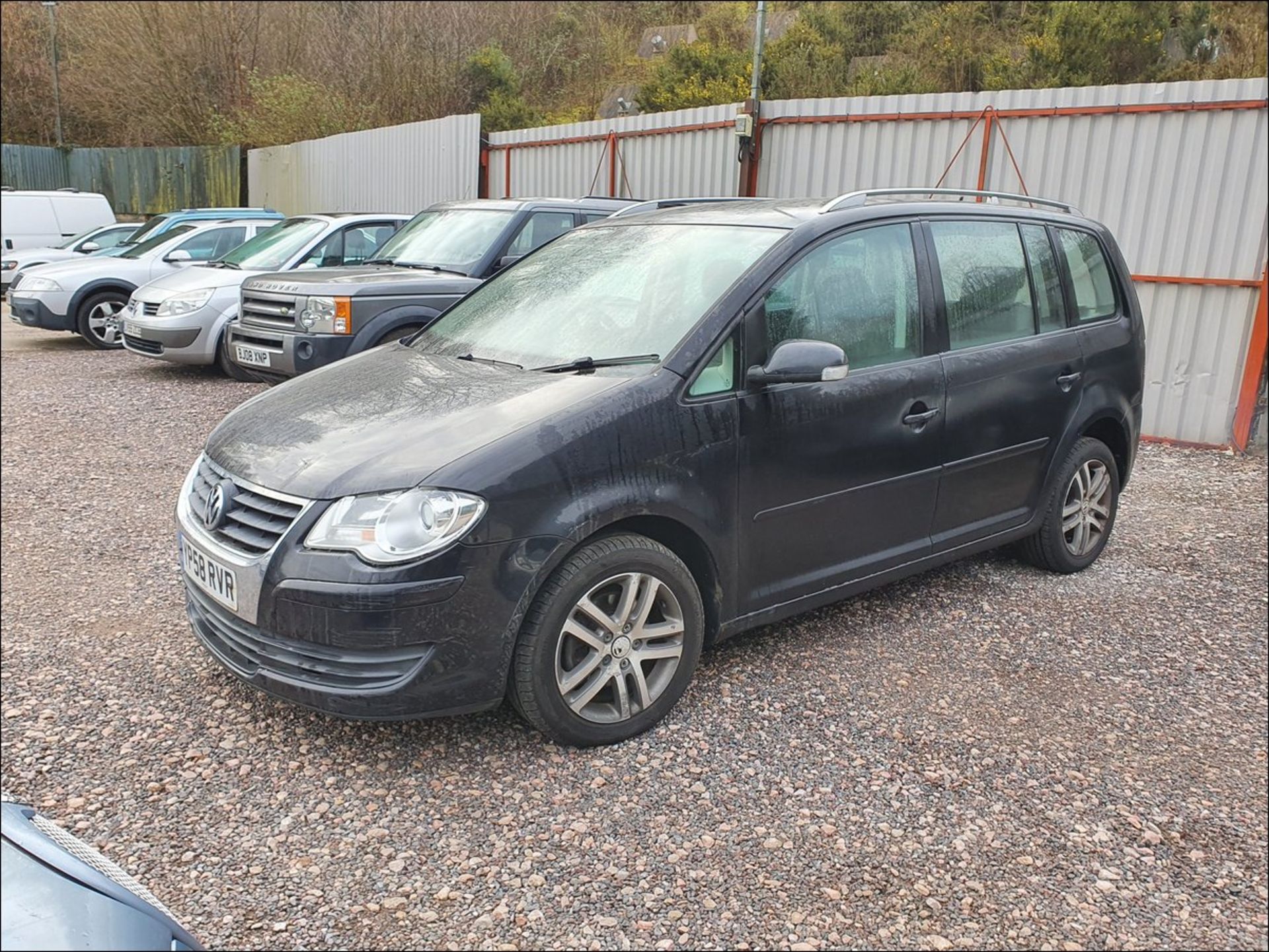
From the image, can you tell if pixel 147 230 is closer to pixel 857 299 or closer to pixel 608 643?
pixel 857 299

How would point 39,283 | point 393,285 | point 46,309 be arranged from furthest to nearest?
point 39,283 < point 46,309 < point 393,285

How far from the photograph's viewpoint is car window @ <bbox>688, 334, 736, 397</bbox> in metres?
3.59

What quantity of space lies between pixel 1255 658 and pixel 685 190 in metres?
8.56

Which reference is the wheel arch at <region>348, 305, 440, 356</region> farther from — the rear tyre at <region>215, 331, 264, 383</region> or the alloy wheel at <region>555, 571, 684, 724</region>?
the alloy wheel at <region>555, 571, 684, 724</region>

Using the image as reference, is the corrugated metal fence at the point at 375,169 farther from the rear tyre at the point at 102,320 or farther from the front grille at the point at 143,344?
the front grille at the point at 143,344

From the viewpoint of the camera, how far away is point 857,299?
4105 mm

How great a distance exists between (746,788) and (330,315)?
210 inches

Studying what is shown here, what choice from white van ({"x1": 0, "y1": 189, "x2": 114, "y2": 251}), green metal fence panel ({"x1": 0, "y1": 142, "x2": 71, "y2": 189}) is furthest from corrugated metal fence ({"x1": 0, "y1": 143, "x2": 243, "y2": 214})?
white van ({"x1": 0, "y1": 189, "x2": 114, "y2": 251})

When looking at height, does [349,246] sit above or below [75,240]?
above

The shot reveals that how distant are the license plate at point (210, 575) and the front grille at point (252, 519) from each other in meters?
0.08

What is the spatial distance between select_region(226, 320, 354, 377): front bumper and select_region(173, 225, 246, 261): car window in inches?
243

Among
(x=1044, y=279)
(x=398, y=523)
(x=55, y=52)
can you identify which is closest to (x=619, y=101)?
(x=55, y=52)

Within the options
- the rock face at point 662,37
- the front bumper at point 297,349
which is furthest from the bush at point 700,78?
the front bumper at point 297,349

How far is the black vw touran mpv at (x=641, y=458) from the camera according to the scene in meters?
3.08
